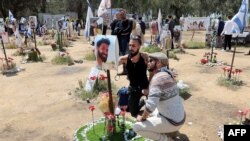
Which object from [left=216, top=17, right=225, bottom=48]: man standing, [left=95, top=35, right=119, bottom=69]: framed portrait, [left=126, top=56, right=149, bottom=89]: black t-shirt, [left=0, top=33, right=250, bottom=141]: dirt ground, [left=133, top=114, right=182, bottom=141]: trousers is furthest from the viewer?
[left=216, top=17, right=225, bottom=48]: man standing

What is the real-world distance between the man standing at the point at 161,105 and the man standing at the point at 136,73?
3.02 ft

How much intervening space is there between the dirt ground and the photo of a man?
168cm

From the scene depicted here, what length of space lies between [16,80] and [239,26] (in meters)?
7.00

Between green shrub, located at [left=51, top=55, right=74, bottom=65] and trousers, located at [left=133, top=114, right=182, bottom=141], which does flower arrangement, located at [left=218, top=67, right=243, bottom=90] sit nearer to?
trousers, located at [left=133, top=114, right=182, bottom=141]

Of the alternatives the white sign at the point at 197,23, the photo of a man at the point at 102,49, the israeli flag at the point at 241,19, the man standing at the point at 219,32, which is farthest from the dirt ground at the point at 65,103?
the white sign at the point at 197,23

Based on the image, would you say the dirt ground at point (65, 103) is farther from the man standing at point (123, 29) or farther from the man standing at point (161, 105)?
the man standing at point (161, 105)

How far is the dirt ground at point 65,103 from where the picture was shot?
616 centimetres

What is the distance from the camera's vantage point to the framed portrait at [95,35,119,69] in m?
4.97

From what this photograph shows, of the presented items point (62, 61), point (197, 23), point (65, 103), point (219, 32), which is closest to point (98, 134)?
point (65, 103)

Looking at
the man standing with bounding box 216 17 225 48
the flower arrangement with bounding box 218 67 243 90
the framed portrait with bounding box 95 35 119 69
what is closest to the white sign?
the man standing with bounding box 216 17 225 48

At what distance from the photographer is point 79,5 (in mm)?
46312

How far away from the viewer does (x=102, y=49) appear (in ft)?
16.5

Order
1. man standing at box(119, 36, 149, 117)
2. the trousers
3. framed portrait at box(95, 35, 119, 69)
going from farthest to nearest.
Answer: man standing at box(119, 36, 149, 117), framed portrait at box(95, 35, 119, 69), the trousers

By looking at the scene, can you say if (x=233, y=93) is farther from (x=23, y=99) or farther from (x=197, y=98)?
(x=23, y=99)
